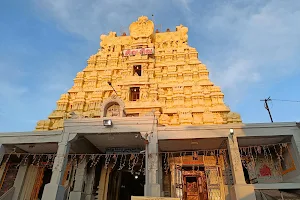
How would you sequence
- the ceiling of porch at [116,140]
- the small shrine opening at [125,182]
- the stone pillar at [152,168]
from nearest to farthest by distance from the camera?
the stone pillar at [152,168], the ceiling of porch at [116,140], the small shrine opening at [125,182]

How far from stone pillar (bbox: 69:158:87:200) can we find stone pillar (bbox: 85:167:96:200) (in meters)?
0.33

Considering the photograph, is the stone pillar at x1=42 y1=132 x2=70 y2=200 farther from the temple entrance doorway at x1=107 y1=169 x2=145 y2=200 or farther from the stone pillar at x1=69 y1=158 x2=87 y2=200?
the temple entrance doorway at x1=107 y1=169 x2=145 y2=200

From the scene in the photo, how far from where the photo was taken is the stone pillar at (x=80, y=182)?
1262cm

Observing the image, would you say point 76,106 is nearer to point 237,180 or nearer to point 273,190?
point 237,180

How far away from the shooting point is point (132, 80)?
55.4ft

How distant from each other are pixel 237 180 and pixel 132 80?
1050 centimetres

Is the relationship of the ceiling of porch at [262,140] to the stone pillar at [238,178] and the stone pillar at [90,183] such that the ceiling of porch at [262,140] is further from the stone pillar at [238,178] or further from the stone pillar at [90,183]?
the stone pillar at [90,183]

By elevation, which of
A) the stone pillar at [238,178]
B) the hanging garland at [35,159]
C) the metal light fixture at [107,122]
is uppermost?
the metal light fixture at [107,122]

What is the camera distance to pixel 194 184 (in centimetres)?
1387

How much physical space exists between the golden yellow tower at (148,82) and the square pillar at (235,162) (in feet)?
12.1

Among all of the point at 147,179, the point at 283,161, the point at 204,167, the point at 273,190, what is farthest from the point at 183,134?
the point at 283,161

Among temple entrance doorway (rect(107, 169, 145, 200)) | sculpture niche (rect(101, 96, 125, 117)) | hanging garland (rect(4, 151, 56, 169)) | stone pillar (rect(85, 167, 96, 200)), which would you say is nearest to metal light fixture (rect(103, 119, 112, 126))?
sculpture niche (rect(101, 96, 125, 117))

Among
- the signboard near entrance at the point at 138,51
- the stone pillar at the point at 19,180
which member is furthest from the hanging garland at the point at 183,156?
the stone pillar at the point at 19,180

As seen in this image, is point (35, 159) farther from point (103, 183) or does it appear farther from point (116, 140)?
point (116, 140)
